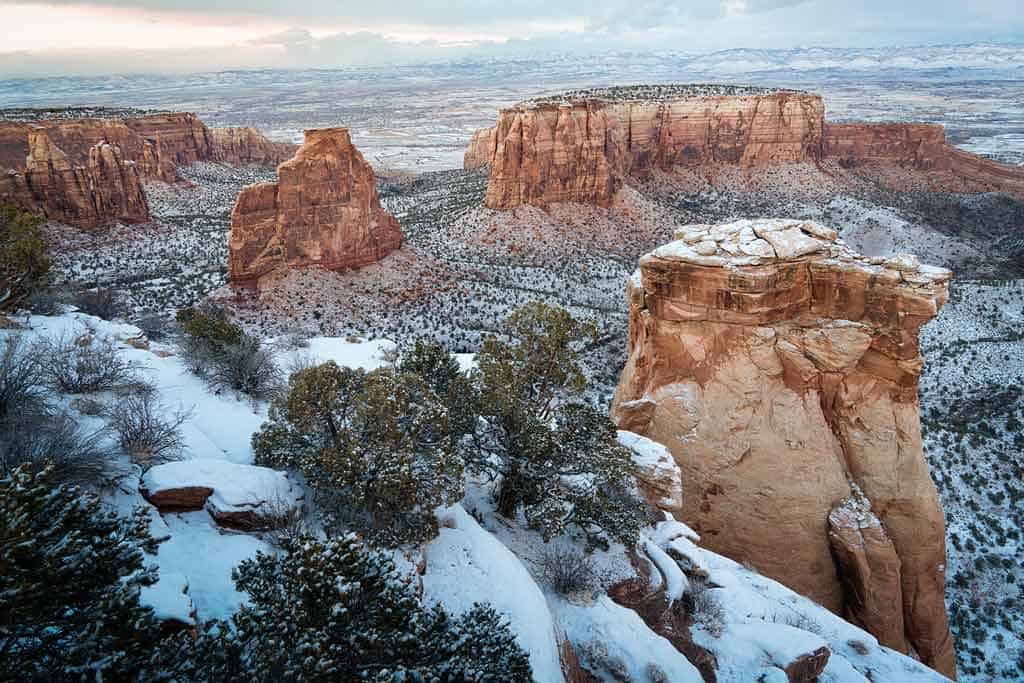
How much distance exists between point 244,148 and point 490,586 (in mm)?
93440

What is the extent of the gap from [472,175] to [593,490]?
72104 millimetres

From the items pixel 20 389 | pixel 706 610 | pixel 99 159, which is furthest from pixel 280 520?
pixel 99 159

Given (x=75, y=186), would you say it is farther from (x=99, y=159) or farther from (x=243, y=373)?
(x=243, y=373)

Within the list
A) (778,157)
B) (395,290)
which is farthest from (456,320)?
(778,157)

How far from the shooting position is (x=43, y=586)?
15.9 feet

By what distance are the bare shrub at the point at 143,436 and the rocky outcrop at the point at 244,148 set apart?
80137 millimetres

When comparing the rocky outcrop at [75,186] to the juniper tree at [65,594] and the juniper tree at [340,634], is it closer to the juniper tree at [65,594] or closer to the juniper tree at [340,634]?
the juniper tree at [65,594]

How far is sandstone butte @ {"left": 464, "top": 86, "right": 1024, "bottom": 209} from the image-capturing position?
53062mm

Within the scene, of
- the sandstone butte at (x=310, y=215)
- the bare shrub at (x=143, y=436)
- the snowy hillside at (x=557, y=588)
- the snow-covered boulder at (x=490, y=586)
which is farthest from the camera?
the sandstone butte at (x=310, y=215)

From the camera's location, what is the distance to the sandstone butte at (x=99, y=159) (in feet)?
132

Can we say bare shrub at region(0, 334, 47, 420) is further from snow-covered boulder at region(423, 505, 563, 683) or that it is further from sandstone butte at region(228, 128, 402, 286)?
sandstone butte at region(228, 128, 402, 286)

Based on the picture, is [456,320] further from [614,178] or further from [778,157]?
[778,157]

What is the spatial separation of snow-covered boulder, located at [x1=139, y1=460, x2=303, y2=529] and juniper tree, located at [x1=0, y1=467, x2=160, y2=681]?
313 centimetres

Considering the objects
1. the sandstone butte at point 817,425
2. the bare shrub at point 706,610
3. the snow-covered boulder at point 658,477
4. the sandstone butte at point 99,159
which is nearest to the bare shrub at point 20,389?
the snow-covered boulder at point 658,477
